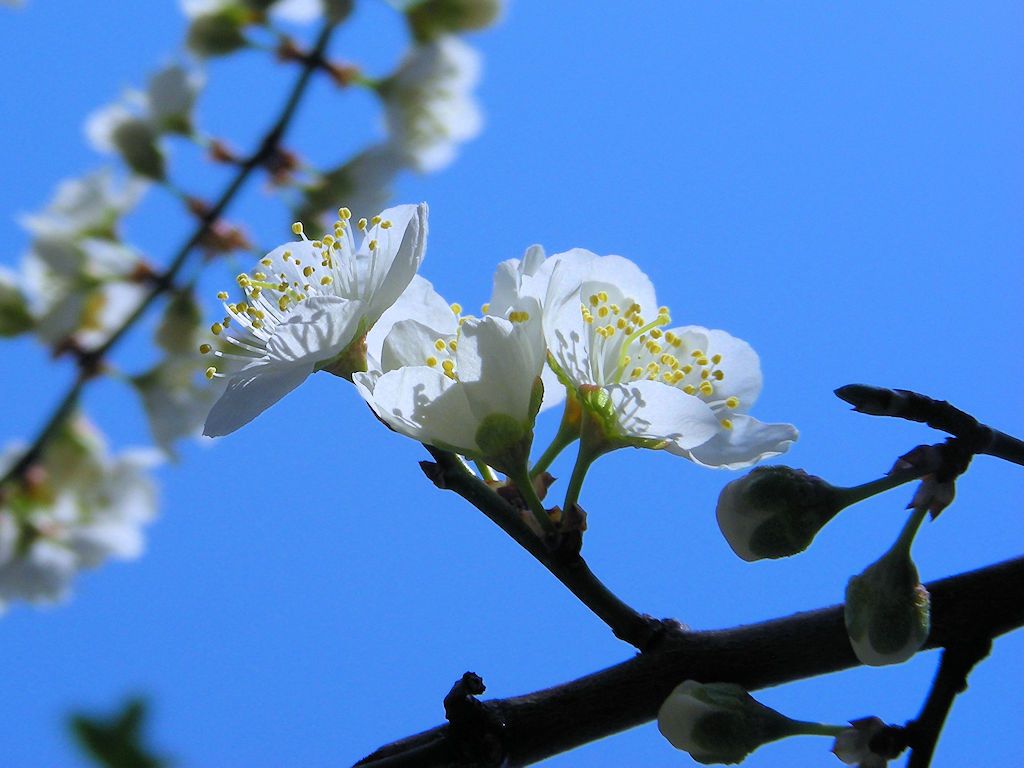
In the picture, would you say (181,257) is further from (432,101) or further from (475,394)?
(475,394)

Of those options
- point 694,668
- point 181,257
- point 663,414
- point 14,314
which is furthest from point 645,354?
point 14,314

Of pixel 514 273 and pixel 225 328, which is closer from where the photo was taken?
pixel 514 273

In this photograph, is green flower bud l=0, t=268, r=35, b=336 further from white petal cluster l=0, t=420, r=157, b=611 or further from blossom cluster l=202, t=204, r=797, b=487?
blossom cluster l=202, t=204, r=797, b=487

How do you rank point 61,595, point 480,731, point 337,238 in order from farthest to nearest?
point 61,595 < point 337,238 < point 480,731

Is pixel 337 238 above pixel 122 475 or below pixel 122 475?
below

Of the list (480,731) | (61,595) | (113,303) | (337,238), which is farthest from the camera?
(61,595)

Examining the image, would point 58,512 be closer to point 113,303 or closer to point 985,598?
point 113,303

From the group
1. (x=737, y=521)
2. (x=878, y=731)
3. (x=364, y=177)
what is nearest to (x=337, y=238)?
(x=737, y=521)
